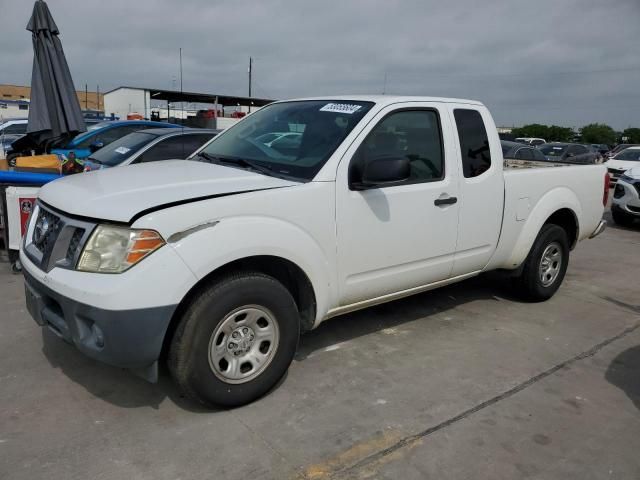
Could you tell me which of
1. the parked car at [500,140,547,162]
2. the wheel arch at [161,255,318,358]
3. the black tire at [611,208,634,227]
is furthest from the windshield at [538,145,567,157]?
the wheel arch at [161,255,318,358]

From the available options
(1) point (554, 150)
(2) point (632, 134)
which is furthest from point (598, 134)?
(1) point (554, 150)

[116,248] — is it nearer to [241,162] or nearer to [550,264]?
[241,162]

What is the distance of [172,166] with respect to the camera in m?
3.61

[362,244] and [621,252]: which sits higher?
[362,244]

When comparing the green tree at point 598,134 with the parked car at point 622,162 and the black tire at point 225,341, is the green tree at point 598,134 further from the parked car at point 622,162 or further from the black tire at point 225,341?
the black tire at point 225,341

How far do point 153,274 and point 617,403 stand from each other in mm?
2978

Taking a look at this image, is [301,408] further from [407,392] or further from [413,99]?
[413,99]

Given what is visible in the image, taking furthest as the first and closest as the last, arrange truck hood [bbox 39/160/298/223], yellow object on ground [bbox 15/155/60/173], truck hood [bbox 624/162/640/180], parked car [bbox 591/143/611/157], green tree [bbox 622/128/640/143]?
green tree [bbox 622/128/640/143] < parked car [bbox 591/143/611/157] < truck hood [bbox 624/162/640/180] < yellow object on ground [bbox 15/155/60/173] < truck hood [bbox 39/160/298/223]

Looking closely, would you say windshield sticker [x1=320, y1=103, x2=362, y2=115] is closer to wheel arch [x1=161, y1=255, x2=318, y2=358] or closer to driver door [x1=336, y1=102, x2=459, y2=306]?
driver door [x1=336, y1=102, x2=459, y2=306]

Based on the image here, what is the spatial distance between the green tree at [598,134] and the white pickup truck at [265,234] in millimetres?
65861

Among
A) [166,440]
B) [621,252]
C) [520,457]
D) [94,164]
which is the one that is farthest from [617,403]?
[94,164]

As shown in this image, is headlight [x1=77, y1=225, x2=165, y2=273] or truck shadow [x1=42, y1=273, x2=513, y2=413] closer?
headlight [x1=77, y1=225, x2=165, y2=273]

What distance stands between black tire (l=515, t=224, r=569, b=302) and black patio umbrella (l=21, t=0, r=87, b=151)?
745cm

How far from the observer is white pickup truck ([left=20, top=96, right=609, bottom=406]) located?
263 centimetres
